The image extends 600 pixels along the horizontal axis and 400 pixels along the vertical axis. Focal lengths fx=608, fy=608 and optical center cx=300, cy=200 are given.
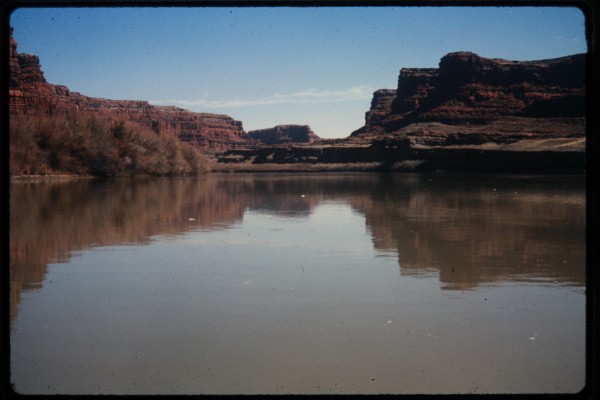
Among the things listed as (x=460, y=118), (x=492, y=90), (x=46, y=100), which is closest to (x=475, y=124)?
(x=460, y=118)

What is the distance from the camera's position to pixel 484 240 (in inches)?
465

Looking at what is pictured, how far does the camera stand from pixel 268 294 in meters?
7.14

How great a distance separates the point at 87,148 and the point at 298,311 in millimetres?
49433

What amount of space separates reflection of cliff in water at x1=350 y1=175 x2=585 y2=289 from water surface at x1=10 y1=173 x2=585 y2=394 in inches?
2.5

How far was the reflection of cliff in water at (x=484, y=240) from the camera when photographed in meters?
8.54

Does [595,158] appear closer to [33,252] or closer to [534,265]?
[534,265]

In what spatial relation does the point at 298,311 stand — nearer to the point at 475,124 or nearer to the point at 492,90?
the point at 475,124

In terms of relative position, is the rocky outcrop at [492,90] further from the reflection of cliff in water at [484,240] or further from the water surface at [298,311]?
the water surface at [298,311]

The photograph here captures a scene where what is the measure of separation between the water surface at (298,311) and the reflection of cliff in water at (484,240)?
0.06m

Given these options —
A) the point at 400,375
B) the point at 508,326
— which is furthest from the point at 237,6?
the point at 508,326

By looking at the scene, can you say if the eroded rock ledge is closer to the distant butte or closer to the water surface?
the distant butte

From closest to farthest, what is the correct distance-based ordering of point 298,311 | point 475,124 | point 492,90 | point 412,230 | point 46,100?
point 298,311 < point 412,230 < point 46,100 < point 475,124 < point 492,90

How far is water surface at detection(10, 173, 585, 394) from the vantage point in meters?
4.40

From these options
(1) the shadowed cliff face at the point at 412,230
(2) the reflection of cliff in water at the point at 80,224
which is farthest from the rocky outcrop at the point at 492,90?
(2) the reflection of cliff in water at the point at 80,224
